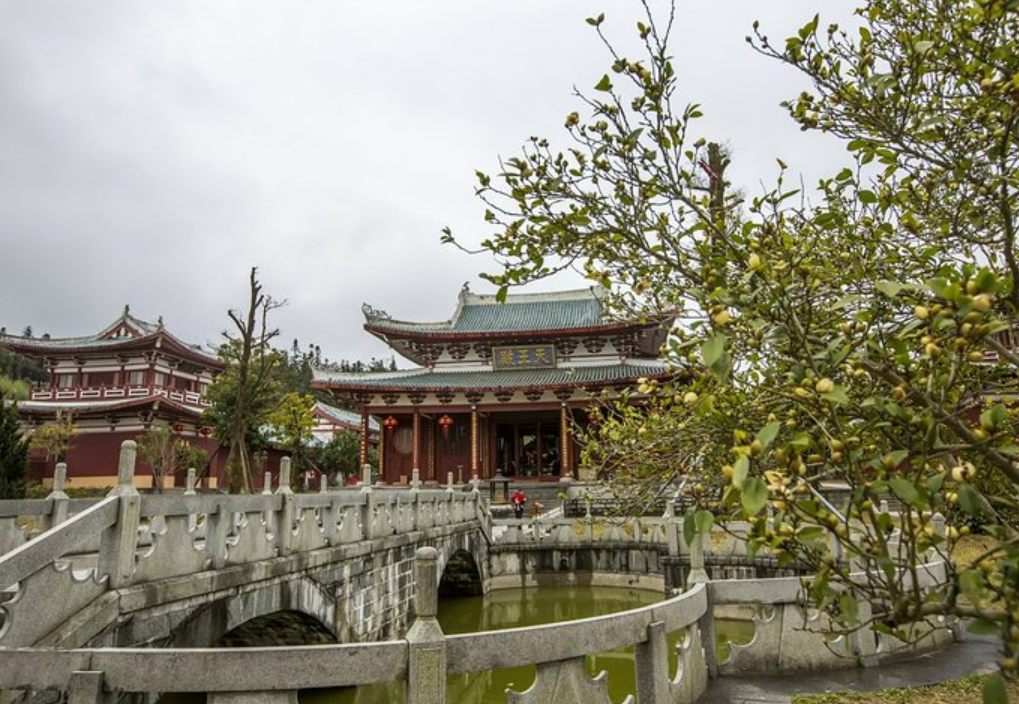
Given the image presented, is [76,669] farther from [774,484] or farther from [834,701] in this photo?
[834,701]

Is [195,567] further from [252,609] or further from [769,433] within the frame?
[769,433]

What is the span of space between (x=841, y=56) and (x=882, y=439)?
238 centimetres

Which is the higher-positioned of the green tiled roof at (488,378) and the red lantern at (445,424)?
the green tiled roof at (488,378)

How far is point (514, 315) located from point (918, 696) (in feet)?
92.0

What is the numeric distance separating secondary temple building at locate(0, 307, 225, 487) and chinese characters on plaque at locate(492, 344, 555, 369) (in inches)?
546

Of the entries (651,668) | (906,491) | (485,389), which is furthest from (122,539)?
(485,389)

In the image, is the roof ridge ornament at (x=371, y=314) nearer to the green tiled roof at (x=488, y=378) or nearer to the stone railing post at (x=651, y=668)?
the green tiled roof at (x=488, y=378)

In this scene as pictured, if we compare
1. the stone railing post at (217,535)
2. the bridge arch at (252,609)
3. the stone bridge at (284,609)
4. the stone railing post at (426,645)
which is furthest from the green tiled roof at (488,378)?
the stone railing post at (426,645)

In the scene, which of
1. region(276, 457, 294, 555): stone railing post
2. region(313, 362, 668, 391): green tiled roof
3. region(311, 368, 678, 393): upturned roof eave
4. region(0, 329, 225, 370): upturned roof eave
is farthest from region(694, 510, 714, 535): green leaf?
region(0, 329, 225, 370): upturned roof eave

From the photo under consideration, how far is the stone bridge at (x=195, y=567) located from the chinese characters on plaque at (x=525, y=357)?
1725 cm

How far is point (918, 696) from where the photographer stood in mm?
5168

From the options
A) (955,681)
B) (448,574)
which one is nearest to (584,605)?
(448,574)

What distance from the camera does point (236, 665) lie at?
3.27m

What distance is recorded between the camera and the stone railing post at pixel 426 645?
3.32 m
